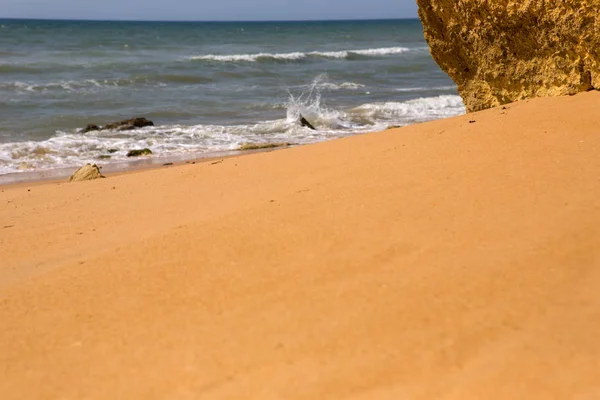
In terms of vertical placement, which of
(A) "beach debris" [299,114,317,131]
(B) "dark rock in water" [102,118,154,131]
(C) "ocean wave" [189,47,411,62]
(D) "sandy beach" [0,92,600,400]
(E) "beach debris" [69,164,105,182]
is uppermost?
(D) "sandy beach" [0,92,600,400]

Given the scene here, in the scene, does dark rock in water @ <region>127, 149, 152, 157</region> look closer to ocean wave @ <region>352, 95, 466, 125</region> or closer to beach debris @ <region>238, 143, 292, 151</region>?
beach debris @ <region>238, 143, 292, 151</region>

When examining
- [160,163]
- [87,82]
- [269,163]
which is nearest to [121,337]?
[269,163]

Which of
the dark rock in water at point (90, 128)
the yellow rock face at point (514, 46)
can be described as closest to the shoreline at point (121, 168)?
the dark rock in water at point (90, 128)

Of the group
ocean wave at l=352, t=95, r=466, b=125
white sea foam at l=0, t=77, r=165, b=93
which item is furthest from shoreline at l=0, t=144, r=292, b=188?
white sea foam at l=0, t=77, r=165, b=93

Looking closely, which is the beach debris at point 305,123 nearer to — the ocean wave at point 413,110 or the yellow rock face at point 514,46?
the ocean wave at point 413,110

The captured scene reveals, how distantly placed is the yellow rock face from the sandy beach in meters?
1.58

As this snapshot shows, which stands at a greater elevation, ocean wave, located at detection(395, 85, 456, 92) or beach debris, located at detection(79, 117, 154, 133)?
beach debris, located at detection(79, 117, 154, 133)

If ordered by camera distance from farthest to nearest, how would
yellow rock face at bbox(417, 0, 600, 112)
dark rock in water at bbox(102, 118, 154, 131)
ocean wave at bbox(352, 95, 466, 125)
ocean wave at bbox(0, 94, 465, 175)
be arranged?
ocean wave at bbox(352, 95, 466, 125), dark rock in water at bbox(102, 118, 154, 131), ocean wave at bbox(0, 94, 465, 175), yellow rock face at bbox(417, 0, 600, 112)

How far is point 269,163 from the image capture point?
6387 millimetres

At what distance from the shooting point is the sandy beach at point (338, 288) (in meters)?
2.52

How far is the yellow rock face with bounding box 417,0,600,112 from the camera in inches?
246

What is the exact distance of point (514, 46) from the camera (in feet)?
22.5

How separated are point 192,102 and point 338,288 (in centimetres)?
1621

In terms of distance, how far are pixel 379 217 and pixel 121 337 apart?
148cm
